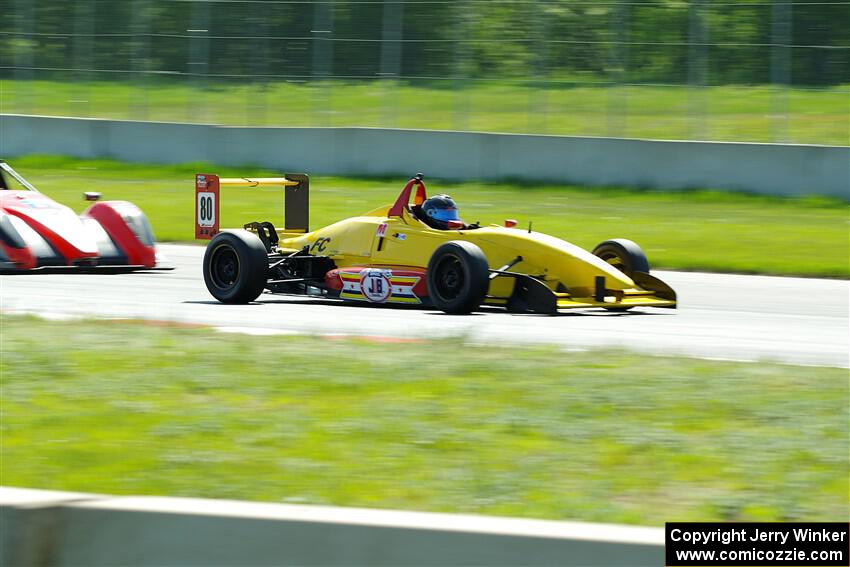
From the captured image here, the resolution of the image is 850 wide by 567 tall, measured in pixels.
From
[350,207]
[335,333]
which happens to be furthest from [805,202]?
[335,333]

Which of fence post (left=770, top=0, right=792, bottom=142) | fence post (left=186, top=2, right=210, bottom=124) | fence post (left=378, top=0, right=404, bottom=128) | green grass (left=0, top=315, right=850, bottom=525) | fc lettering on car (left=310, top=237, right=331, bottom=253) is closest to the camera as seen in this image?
green grass (left=0, top=315, right=850, bottom=525)

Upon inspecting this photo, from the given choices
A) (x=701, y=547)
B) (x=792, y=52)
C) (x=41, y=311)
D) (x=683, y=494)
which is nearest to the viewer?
(x=701, y=547)

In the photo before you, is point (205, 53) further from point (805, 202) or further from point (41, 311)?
point (41, 311)

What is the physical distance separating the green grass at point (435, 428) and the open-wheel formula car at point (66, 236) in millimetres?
4481

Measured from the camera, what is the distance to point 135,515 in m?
3.96

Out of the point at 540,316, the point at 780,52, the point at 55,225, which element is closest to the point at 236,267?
the point at 55,225

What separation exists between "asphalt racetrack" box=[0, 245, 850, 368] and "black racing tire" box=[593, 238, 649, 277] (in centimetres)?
41

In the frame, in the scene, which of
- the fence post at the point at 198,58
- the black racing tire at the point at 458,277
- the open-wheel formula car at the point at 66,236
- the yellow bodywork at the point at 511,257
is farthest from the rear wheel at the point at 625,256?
the fence post at the point at 198,58

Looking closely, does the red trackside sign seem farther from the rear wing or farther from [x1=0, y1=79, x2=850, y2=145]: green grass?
[x1=0, y1=79, x2=850, y2=145]: green grass

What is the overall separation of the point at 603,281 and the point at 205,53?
800 inches

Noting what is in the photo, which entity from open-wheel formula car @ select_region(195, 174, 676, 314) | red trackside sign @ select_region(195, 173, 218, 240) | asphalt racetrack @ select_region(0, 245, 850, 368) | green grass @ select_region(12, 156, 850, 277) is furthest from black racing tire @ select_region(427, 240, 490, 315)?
green grass @ select_region(12, 156, 850, 277)

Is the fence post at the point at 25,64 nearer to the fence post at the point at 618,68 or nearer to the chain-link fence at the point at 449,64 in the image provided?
the chain-link fence at the point at 449,64

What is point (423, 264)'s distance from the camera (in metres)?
12.2

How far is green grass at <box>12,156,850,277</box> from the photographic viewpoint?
17.8 metres
